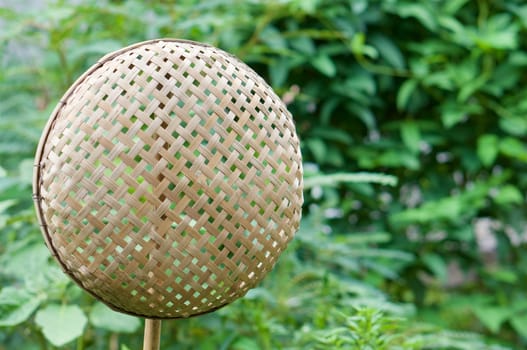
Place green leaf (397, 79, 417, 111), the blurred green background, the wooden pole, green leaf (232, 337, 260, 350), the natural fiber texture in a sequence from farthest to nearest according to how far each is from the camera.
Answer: green leaf (397, 79, 417, 111)
the blurred green background
green leaf (232, 337, 260, 350)
the wooden pole
the natural fiber texture

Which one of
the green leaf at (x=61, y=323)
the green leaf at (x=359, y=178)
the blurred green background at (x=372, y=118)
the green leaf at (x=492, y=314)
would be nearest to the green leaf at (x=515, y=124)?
the blurred green background at (x=372, y=118)

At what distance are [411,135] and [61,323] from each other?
1359 millimetres

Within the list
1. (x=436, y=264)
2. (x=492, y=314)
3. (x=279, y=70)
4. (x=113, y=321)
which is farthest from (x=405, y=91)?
(x=113, y=321)

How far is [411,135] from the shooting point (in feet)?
7.25

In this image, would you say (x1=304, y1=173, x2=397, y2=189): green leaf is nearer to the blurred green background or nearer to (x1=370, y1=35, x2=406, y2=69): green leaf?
the blurred green background

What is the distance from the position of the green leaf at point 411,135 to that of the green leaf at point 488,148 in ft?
0.63

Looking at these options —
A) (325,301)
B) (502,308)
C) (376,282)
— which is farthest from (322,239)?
(502,308)

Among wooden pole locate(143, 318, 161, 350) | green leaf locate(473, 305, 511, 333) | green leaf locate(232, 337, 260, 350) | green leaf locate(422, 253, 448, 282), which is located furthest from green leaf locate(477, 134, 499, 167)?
wooden pole locate(143, 318, 161, 350)

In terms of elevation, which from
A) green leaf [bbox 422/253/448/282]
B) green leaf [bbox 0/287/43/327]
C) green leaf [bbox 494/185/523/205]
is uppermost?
green leaf [bbox 0/287/43/327]

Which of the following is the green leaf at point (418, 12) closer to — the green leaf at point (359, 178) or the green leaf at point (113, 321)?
the green leaf at point (359, 178)

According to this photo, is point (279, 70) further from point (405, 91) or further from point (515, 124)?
point (515, 124)

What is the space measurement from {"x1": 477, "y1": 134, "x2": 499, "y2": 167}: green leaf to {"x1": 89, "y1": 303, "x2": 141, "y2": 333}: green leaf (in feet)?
4.29

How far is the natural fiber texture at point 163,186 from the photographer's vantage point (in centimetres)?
89

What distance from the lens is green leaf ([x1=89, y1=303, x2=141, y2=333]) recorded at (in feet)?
4.16
